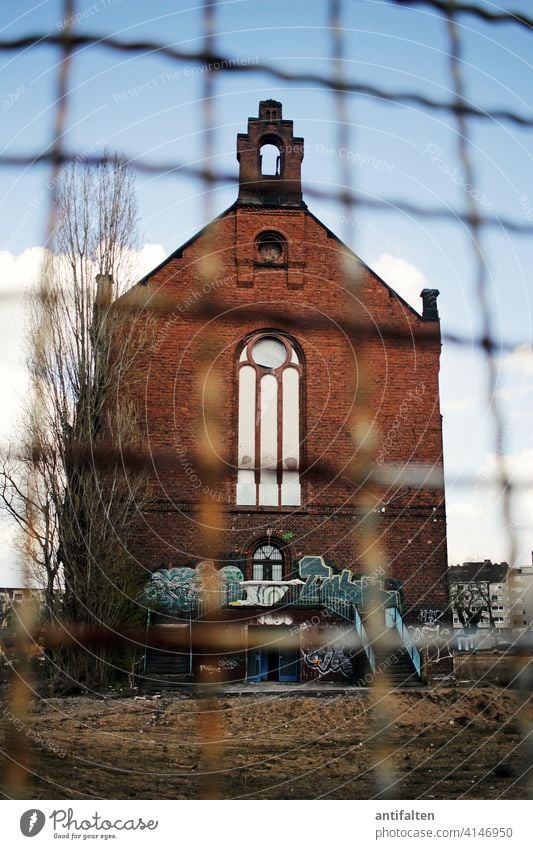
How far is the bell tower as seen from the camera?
68.5ft

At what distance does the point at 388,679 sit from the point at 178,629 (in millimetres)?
4273

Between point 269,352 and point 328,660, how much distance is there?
7.07 metres

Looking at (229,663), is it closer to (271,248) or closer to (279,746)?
(279,746)

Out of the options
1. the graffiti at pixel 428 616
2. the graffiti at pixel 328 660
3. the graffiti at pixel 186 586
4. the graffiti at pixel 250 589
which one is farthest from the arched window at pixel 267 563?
the graffiti at pixel 428 616

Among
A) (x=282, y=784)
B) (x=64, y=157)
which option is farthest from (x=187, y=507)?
(x=64, y=157)

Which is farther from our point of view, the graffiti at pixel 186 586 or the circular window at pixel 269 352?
the circular window at pixel 269 352

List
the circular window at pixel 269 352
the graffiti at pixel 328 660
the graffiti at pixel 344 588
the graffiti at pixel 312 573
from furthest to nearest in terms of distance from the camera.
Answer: the circular window at pixel 269 352, the graffiti at pixel 312 573, the graffiti at pixel 344 588, the graffiti at pixel 328 660

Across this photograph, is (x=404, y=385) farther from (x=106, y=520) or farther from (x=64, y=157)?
(x=64, y=157)

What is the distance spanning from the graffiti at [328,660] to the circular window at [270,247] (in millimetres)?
8987

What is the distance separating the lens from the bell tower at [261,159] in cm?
2088

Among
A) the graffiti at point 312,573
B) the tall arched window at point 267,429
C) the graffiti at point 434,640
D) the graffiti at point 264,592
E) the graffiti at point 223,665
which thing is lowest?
the graffiti at point 223,665

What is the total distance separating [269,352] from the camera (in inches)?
798

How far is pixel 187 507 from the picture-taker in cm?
1866

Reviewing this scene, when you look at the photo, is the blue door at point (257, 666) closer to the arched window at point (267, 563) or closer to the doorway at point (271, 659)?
the doorway at point (271, 659)
